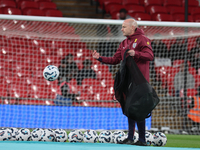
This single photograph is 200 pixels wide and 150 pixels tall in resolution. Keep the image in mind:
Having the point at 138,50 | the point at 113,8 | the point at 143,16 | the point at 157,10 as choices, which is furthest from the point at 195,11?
the point at 138,50

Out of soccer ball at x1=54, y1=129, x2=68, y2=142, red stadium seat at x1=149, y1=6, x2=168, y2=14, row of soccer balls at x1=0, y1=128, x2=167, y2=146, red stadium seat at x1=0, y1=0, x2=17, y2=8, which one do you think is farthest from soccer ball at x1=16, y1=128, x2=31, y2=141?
red stadium seat at x1=149, y1=6, x2=168, y2=14

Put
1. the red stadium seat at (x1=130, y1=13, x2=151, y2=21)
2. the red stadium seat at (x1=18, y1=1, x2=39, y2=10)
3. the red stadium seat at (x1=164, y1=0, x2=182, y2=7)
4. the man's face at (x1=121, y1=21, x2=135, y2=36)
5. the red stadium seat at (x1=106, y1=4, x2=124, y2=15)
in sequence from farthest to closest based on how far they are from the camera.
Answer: the red stadium seat at (x1=164, y1=0, x2=182, y2=7) < the red stadium seat at (x1=106, y1=4, x2=124, y2=15) < the red stadium seat at (x1=130, y1=13, x2=151, y2=21) < the red stadium seat at (x1=18, y1=1, x2=39, y2=10) < the man's face at (x1=121, y1=21, x2=135, y2=36)

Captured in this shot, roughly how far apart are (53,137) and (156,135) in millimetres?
1387

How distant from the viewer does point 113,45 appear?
26.8 ft

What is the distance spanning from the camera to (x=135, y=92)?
12.2 ft

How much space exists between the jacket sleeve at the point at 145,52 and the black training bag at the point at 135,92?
0.13m

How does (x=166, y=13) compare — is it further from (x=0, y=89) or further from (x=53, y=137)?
(x=53, y=137)

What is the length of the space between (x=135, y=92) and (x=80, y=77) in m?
4.21

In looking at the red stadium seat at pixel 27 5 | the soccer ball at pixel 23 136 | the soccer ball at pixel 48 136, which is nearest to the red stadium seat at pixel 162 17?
the red stadium seat at pixel 27 5

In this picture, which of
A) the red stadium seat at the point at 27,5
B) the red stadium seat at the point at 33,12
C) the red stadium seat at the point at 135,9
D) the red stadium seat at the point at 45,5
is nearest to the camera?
the red stadium seat at the point at 33,12

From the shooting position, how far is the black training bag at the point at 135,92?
366cm

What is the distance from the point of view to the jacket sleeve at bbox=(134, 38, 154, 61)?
373 cm

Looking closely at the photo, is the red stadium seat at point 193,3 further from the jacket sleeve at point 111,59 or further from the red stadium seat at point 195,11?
the jacket sleeve at point 111,59

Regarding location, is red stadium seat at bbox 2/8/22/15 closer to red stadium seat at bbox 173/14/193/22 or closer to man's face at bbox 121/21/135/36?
red stadium seat at bbox 173/14/193/22
